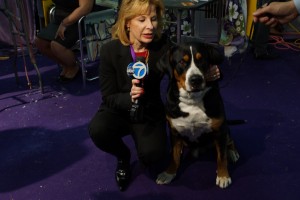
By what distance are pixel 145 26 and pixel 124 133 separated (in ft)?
2.32

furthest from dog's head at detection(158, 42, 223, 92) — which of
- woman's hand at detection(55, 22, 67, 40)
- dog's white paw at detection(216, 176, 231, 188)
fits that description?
woman's hand at detection(55, 22, 67, 40)

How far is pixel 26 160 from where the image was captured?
2.61 m

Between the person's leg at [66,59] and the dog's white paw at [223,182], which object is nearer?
the dog's white paw at [223,182]

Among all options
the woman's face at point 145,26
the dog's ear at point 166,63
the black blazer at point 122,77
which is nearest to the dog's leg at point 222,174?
the black blazer at point 122,77

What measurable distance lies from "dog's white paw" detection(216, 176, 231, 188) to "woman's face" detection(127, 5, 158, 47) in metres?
0.96

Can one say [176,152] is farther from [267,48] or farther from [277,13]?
[267,48]

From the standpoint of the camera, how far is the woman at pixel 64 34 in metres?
3.43

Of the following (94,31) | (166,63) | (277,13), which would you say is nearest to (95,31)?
(94,31)

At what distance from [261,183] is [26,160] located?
1635 millimetres

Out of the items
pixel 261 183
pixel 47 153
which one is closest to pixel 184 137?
pixel 261 183

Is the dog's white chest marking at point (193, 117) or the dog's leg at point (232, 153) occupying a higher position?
the dog's white chest marking at point (193, 117)

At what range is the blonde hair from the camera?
2047mm

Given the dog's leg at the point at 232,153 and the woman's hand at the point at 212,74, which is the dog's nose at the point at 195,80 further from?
the dog's leg at the point at 232,153

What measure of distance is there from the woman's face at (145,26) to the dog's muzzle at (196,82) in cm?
38
